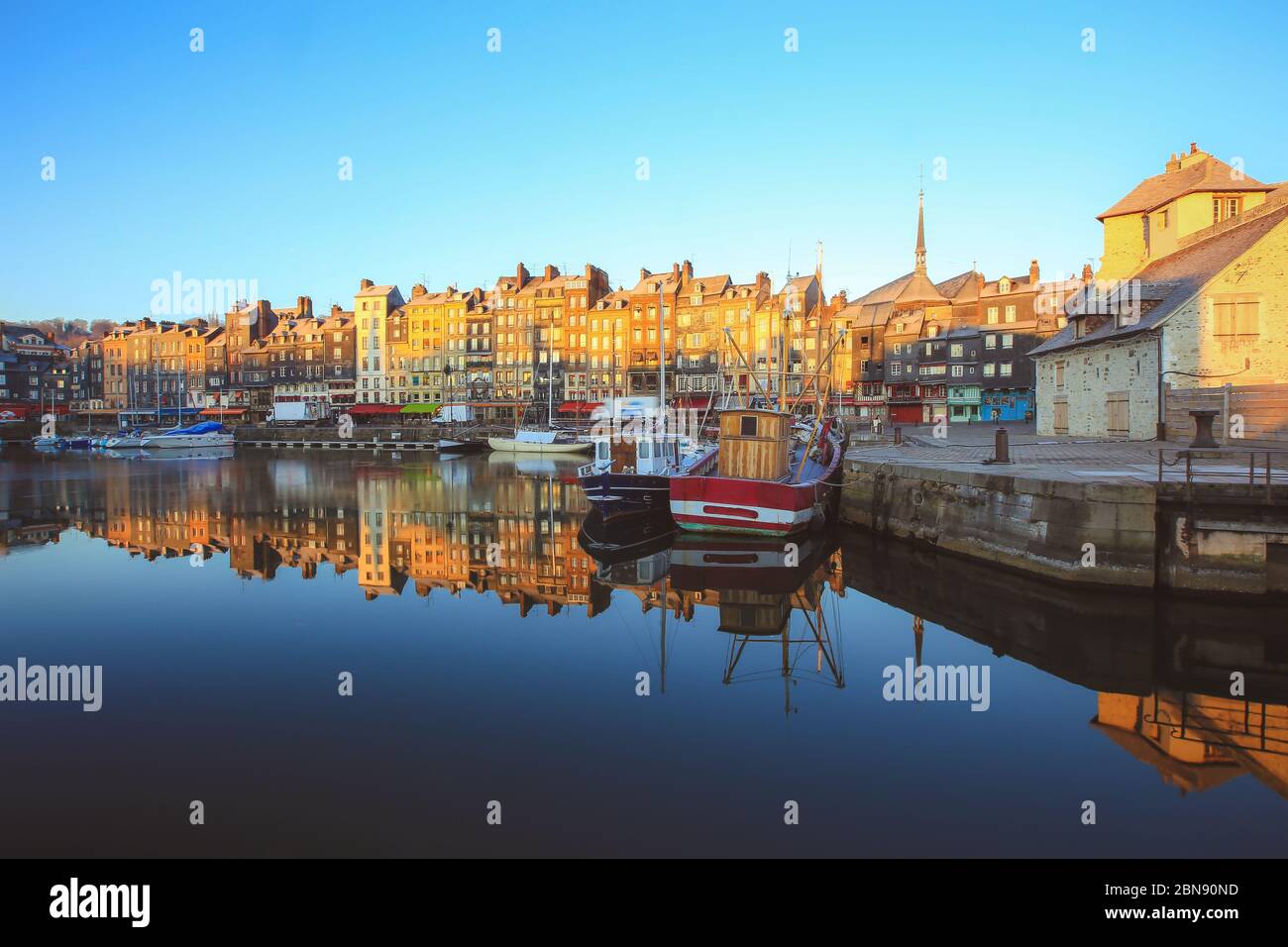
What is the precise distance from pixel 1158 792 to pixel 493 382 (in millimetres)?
95913

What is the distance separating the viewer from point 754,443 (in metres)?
23.8

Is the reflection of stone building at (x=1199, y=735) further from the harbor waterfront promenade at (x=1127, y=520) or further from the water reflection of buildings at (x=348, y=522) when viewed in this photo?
the water reflection of buildings at (x=348, y=522)

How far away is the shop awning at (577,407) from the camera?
92.2 metres

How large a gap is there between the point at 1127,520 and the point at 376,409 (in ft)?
324

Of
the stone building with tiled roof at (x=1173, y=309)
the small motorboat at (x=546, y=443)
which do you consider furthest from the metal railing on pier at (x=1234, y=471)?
the small motorboat at (x=546, y=443)

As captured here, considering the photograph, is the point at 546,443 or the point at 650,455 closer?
the point at 650,455

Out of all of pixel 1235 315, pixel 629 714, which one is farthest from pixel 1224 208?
pixel 629 714

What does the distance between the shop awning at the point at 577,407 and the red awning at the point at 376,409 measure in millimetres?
23475

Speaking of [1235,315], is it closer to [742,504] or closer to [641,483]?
[742,504]

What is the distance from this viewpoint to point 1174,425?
90.7ft

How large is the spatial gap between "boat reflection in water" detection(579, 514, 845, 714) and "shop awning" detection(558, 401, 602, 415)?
63.9 m

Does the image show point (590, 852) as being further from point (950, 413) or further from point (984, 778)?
point (950, 413)

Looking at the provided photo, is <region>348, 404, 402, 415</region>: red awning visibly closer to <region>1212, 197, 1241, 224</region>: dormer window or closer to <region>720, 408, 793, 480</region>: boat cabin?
<region>720, 408, 793, 480</region>: boat cabin
